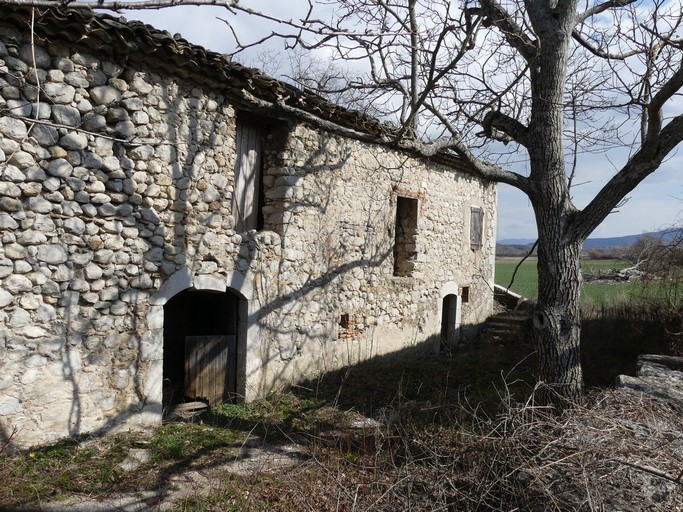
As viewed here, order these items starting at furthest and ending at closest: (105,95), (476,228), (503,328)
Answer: (503,328) < (476,228) < (105,95)

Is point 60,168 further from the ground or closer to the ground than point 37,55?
closer to the ground

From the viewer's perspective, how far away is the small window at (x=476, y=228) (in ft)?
38.2

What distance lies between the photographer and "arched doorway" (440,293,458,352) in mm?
11164

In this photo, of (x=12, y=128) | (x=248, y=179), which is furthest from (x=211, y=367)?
(x=12, y=128)

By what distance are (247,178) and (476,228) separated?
6576mm

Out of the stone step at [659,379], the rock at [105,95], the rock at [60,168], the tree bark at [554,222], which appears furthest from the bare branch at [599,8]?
the rock at [60,168]

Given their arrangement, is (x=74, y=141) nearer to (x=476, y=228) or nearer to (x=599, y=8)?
(x=599, y=8)

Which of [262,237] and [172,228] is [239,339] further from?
[172,228]

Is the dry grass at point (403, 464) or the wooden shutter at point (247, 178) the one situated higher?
the wooden shutter at point (247, 178)

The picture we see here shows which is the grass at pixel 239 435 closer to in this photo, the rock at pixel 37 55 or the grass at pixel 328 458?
the grass at pixel 328 458

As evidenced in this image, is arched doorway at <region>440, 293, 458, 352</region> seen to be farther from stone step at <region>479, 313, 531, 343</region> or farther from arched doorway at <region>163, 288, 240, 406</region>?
arched doorway at <region>163, 288, 240, 406</region>

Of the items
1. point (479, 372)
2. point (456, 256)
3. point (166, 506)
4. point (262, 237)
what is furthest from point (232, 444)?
point (456, 256)

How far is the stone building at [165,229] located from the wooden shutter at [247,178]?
2cm

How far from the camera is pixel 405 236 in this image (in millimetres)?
9719
